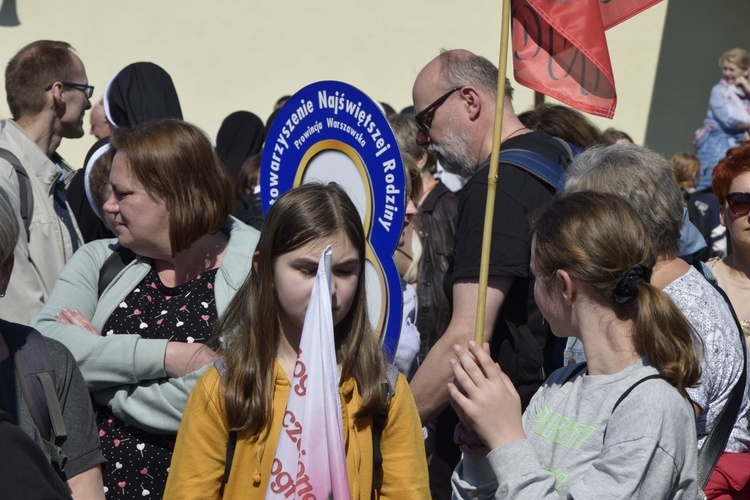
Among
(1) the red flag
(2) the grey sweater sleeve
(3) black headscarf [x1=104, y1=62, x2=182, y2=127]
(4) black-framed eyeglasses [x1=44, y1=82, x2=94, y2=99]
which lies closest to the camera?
(2) the grey sweater sleeve

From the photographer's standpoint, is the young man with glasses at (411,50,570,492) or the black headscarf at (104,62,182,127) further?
the black headscarf at (104,62,182,127)

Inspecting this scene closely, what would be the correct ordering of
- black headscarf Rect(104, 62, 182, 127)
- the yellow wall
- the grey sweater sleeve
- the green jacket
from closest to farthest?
1. the grey sweater sleeve
2. the green jacket
3. black headscarf Rect(104, 62, 182, 127)
4. the yellow wall

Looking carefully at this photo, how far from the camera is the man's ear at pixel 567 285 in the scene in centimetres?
272

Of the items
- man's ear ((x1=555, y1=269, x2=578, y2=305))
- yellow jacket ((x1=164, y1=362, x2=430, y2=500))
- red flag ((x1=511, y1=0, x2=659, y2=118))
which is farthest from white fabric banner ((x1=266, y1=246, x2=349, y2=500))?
red flag ((x1=511, y1=0, x2=659, y2=118))

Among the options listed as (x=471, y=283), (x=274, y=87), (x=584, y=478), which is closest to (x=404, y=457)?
(x=584, y=478)

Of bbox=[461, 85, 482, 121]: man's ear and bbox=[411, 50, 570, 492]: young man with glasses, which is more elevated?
bbox=[461, 85, 482, 121]: man's ear

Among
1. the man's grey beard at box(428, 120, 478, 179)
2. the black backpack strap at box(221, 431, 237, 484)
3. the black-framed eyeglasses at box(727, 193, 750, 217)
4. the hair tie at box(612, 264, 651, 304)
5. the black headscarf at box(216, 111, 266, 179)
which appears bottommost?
the black backpack strap at box(221, 431, 237, 484)

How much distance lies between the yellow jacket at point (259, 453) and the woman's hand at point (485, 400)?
18 cm

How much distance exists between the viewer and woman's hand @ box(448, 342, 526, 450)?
264cm

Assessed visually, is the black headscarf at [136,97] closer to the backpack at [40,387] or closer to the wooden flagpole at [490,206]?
the wooden flagpole at [490,206]

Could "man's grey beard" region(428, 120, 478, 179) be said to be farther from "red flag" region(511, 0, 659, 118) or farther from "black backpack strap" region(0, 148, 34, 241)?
"black backpack strap" region(0, 148, 34, 241)

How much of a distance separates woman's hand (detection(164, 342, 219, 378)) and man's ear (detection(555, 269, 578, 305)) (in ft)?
3.48

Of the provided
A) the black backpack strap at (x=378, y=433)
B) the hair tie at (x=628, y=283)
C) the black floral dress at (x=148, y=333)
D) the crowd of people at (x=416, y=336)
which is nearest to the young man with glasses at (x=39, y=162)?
the crowd of people at (x=416, y=336)

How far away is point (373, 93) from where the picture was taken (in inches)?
466
